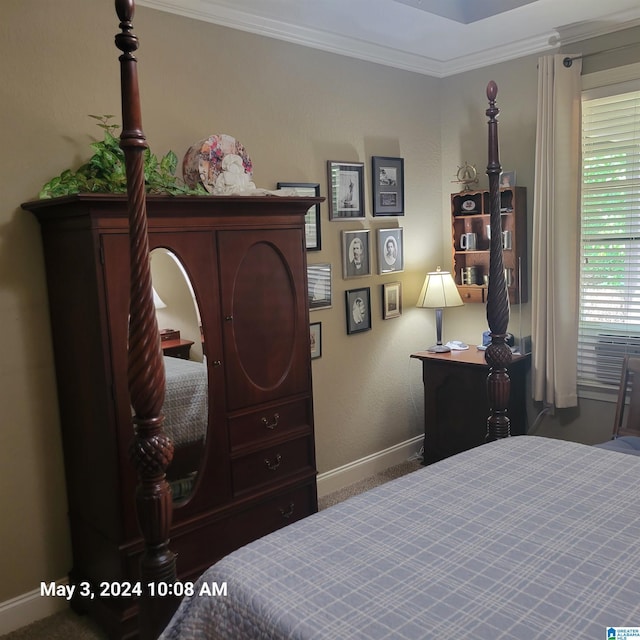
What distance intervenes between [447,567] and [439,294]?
2616mm

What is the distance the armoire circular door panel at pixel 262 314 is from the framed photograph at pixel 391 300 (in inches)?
47.1

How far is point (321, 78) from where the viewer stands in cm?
352

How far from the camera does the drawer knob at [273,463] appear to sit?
2.79m

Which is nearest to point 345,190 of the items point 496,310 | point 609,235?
point 496,310

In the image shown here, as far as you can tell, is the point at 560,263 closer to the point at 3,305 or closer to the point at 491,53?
the point at 491,53

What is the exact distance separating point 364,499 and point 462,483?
32 centimetres

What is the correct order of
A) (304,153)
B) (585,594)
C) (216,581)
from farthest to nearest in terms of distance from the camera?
A: (304,153), (216,581), (585,594)

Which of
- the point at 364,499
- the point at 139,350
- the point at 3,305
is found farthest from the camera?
the point at 3,305

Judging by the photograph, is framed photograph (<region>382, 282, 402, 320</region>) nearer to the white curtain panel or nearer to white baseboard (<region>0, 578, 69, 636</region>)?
the white curtain panel

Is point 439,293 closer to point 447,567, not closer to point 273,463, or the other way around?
point 273,463

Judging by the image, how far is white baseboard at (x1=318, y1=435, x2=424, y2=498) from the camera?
3.72m

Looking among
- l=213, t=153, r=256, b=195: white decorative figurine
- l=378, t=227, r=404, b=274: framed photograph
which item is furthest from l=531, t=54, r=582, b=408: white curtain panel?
l=213, t=153, r=256, b=195: white decorative figurine

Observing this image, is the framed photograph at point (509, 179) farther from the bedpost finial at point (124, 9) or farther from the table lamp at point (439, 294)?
the bedpost finial at point (124, 9)

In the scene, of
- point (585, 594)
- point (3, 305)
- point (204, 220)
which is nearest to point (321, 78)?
point (204, 220)
